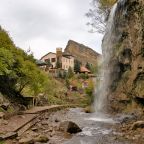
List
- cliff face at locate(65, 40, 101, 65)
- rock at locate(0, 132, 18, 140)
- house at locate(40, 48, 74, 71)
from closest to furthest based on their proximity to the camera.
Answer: rock at locate(0, 132, 18, 140), house at locate(40, 48, 74, 71), cliff face at locate(65, 40, 101, 65)

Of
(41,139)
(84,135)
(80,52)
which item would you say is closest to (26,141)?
(41,139)

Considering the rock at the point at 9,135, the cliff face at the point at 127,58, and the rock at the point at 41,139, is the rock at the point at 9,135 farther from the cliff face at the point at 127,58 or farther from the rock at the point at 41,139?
the cliff face at the point at 127,58

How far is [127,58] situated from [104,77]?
6.32 metres

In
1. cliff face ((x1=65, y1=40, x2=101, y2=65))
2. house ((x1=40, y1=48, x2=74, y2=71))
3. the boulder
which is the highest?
cliff face ((x1=65, y1=40, x2=101, y2=65))

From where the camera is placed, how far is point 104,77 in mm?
38500

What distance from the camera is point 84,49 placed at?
128250 mm

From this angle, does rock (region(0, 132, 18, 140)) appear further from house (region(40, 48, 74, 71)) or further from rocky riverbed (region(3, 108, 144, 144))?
house (region(40, 48, 74, 71))

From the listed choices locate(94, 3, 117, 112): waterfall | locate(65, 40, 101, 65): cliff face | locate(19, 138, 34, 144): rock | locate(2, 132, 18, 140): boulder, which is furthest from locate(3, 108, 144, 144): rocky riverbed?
locate(65, 40, 101, 65): cliff face

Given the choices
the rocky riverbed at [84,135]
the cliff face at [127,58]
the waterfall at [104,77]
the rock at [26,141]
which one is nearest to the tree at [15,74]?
the waterfall at [104,77]

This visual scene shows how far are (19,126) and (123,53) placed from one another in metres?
16.8

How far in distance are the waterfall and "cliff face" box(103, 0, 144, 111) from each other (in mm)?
552

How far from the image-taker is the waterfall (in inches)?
1459

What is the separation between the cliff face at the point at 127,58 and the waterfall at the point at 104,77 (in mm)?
552

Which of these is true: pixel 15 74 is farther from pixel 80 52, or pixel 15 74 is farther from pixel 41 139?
pixel 80 52
